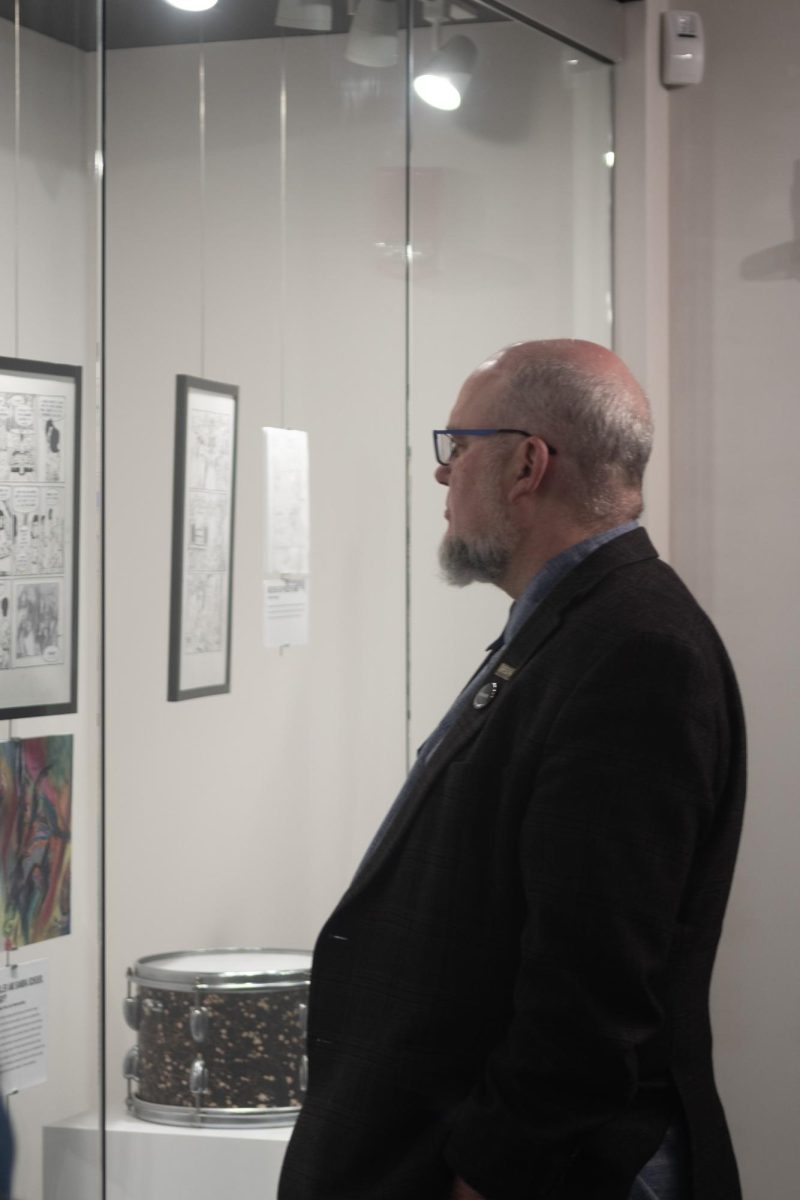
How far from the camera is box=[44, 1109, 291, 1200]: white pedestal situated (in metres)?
2.28

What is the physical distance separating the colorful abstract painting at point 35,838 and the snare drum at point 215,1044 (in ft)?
0.73

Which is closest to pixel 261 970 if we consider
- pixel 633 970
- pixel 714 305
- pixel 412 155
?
pixel 633 970

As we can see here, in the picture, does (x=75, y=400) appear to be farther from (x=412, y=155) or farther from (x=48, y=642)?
(x=412, y=155)

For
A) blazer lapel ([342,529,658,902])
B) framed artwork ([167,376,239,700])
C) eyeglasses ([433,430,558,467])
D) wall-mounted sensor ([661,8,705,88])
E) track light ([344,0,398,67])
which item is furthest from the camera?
wall-mounted sensor ([661,8,705,88])

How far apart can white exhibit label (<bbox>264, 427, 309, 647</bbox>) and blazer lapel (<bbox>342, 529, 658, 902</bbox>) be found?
992 millimetres

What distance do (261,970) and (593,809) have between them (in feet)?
3.64

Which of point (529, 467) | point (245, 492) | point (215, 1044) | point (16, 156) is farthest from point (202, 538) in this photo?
point (529, 467)

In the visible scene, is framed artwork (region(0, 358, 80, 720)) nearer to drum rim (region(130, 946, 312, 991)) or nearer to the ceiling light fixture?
drum rim (region(130, 946, 312, 991))

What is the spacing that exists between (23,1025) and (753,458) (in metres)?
2.14

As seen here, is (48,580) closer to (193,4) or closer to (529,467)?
(529,467)

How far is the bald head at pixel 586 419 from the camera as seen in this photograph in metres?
1.75

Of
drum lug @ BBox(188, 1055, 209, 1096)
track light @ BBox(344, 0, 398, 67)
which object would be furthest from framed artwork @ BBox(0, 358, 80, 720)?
track light @ BBox(344, 0, 398, 67)

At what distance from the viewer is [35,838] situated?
2176 mm

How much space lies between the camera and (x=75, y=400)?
2225 millimetres
